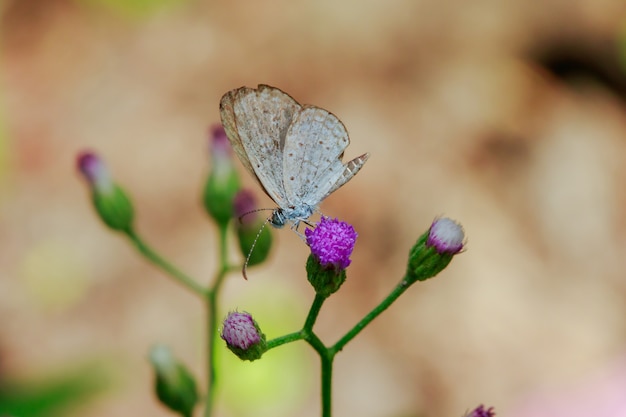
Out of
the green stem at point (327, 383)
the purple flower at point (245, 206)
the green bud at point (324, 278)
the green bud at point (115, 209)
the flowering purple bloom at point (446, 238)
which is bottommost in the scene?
the green stem at point (327, 383)

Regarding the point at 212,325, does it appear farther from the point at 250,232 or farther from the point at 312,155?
the point at 312,155

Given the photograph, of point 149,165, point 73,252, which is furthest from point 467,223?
point 73,252

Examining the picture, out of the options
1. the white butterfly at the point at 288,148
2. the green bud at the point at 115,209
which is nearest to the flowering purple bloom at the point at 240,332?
the white butterfly at the point at 288,148

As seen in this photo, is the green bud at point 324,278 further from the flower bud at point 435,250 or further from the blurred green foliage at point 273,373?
the blurred green foliage at point 273,373

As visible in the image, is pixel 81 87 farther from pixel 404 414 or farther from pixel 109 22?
pixel 404 414

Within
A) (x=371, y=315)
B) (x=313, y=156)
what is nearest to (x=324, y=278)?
(x=371, y=315)

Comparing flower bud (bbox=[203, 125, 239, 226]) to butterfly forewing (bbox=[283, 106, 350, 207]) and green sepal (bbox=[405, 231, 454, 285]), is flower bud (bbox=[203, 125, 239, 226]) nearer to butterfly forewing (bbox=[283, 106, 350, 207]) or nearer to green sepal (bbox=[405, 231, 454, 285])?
butterfly forewing (bbox=[283, 106, 350, 207])
